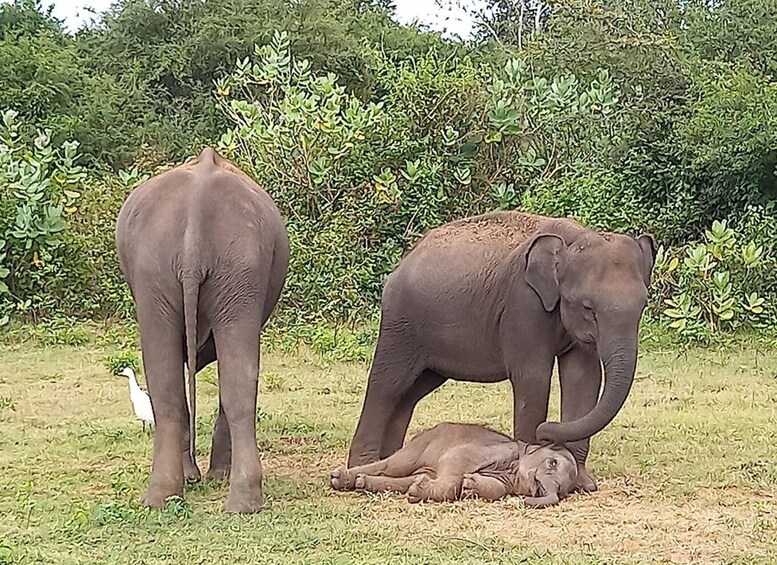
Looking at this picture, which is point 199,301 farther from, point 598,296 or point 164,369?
point 598,296

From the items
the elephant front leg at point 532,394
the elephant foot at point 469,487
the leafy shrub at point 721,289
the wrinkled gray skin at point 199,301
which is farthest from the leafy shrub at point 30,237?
the elephant foot at point 469,487

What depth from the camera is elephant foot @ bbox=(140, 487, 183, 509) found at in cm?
614

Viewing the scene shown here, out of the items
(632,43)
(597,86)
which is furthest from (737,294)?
(632,43)

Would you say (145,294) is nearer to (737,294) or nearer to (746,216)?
(737,294)

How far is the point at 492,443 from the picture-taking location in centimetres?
670

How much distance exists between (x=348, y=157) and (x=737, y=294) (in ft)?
16.8

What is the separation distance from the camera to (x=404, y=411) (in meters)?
7.76

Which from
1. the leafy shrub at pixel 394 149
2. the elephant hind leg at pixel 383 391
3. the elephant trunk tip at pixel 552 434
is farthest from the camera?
the leafy shrub at pixel 394 149

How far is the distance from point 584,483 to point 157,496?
2.29 metres

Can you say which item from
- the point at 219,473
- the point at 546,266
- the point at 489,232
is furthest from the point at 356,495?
the point at 489,232

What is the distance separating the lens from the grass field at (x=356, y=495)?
5.46m

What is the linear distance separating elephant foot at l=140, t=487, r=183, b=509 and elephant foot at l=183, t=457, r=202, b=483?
688 mm

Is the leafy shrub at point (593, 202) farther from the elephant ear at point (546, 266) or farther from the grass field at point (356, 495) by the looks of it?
the elephant ear at point (546, 266)

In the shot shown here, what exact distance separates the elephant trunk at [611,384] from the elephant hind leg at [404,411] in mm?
1313
